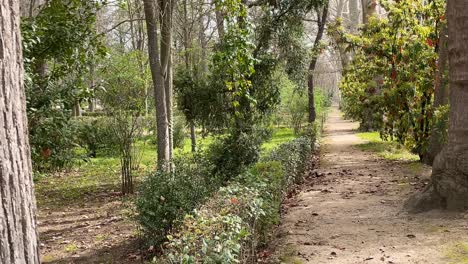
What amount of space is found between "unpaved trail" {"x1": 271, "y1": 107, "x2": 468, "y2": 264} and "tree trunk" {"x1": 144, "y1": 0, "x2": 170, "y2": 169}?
2.91m

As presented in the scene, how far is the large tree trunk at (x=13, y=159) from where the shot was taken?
1.92m

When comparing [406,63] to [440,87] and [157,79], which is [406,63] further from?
[157,79]

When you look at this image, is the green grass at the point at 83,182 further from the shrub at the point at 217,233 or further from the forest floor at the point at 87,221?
the shrub at the point at 217,233

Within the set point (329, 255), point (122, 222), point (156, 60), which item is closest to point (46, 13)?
point (156, 60)

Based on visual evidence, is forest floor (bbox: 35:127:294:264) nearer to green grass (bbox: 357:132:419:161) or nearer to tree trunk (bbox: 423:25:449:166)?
tree trunk (bbox: 423:25:449:166)

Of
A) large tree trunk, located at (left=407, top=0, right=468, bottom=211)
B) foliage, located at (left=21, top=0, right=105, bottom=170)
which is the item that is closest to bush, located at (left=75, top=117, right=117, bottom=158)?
foliage, located at (left=21, top=0, right=105, bottom=170)

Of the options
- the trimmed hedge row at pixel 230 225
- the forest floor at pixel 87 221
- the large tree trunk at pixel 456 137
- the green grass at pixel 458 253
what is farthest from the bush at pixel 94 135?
the green grass at pixel 458 253

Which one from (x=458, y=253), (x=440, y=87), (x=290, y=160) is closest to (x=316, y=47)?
(x=440, y=87)

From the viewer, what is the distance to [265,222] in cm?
538

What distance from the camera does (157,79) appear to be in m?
9.23

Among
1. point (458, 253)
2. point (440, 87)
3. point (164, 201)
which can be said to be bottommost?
point (458, 253)

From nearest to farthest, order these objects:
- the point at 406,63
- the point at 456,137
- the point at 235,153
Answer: the point at 456,137
the point at 235,153
the point at 406,63

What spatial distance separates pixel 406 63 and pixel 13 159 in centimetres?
1247

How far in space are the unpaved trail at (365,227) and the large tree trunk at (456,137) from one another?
0.78 ft
